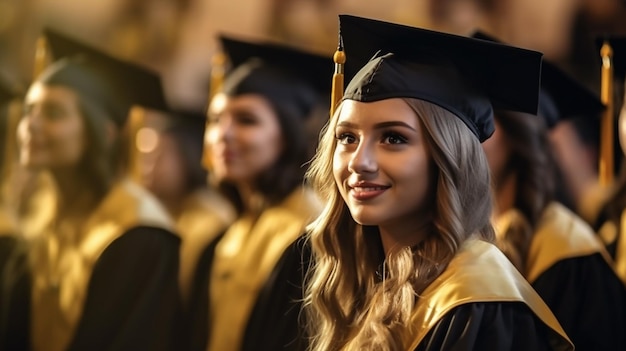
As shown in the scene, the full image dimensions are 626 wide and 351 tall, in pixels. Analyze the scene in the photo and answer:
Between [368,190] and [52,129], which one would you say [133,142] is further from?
[368,190]

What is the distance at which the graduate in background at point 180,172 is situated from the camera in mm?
6375

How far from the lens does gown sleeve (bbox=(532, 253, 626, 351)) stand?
10.7 ft

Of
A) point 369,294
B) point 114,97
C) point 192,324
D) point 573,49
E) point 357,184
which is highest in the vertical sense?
point 573,49

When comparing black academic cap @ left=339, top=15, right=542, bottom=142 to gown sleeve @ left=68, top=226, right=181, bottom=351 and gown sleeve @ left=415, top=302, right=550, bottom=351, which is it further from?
gown sleeve @ left=68, top=226, right=181, bottom=351

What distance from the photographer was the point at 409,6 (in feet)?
21.3

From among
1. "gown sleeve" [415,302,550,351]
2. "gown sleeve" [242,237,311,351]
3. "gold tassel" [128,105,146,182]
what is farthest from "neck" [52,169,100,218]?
"gown sleeve" [415,302,550,351]

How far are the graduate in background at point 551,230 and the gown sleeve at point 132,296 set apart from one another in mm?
1408

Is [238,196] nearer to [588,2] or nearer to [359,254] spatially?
[359,254]

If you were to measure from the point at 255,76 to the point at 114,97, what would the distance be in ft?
2.25

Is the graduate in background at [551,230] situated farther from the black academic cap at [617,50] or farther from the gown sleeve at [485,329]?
the gown sleeve at [485,329]

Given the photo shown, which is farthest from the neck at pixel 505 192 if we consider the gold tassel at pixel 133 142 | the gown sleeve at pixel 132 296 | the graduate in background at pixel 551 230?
the gold tassel at pixel 133 142

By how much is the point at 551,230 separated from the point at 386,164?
1.41 metres

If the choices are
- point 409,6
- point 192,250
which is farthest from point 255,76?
point 409,6

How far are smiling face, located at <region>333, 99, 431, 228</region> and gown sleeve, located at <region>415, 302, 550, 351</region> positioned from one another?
0.30 m
